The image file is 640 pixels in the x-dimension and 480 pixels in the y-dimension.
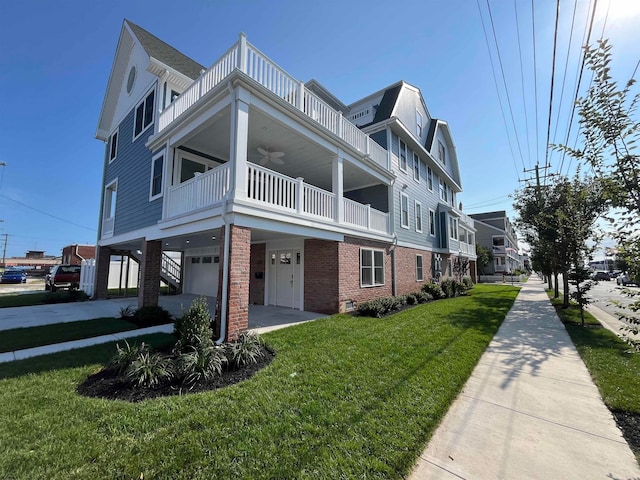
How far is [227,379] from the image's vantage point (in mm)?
4344

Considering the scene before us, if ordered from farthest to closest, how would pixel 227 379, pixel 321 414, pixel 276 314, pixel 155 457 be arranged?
pixel 276 314
pixel 227 379
pixel 321 414
pixel 155 457

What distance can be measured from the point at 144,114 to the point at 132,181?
8.89 ft

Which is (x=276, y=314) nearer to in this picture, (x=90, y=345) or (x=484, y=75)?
(x=90, y=345)

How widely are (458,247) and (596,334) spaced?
13256mm

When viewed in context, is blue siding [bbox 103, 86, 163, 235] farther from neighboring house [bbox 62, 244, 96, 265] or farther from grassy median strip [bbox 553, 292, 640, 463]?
neighboring house [bbox 62, 244, 96, 265]

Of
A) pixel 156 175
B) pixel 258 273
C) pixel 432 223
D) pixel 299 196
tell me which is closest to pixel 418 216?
pixel 432 223

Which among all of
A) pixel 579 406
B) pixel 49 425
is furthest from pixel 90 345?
pixel 579 406

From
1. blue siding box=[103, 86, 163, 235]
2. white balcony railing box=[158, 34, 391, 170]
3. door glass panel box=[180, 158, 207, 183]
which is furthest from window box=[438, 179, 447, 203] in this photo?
blue siding box=[103, 86, 163, 235]

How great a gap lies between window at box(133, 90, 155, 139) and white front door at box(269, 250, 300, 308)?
7.07m

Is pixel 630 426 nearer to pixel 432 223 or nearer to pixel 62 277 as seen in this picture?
pixel 432 223

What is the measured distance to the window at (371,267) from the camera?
11.0 meters

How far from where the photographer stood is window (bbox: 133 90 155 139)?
10.7m

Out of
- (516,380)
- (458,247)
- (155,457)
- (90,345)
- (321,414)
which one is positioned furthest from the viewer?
(458,247)

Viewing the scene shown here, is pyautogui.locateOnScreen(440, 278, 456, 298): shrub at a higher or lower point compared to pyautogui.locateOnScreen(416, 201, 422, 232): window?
lower
